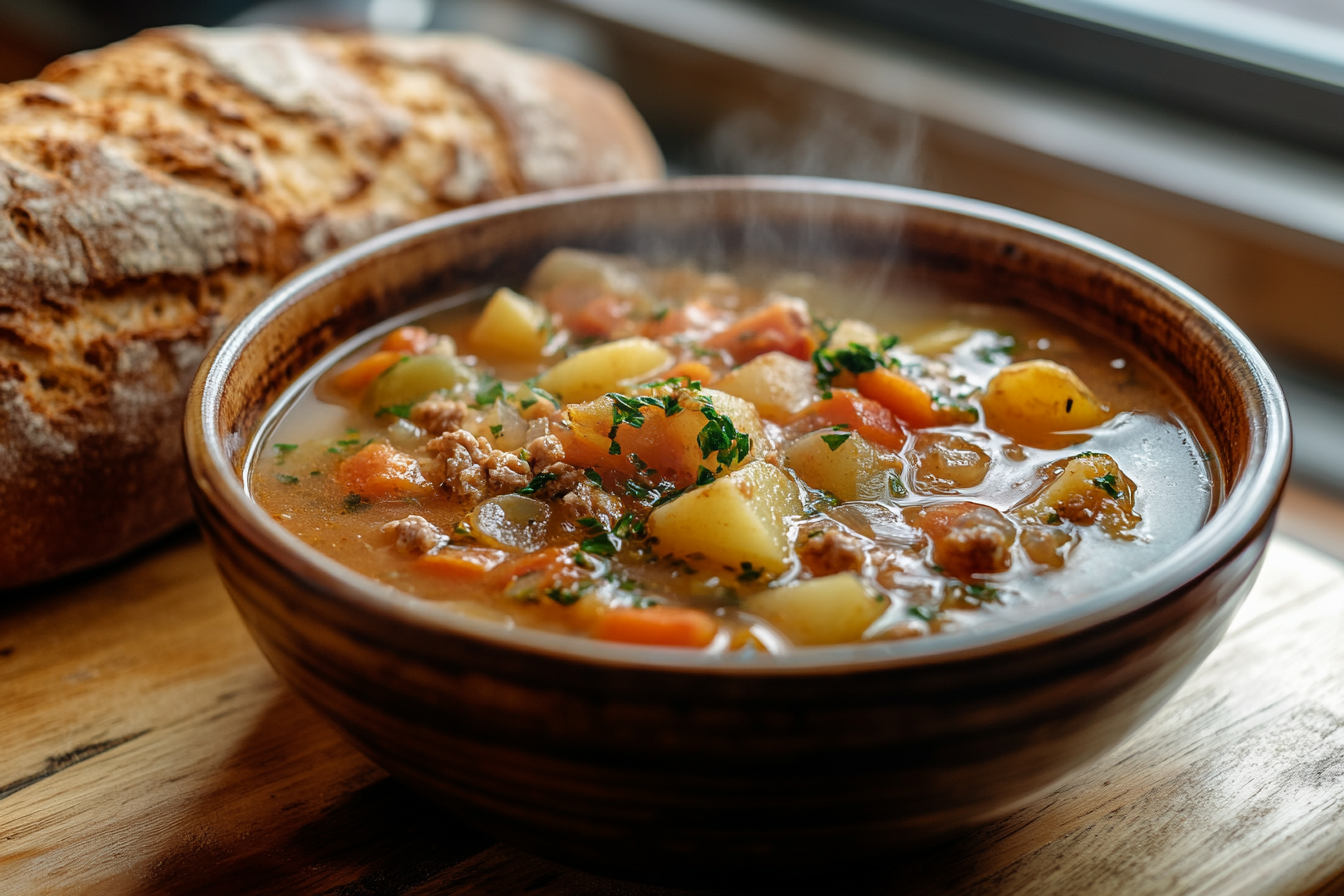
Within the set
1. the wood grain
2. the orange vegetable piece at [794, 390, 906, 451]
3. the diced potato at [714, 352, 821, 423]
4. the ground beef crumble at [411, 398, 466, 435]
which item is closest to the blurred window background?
the wood grain

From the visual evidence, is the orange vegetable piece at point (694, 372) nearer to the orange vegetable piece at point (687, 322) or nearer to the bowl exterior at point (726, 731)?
the orange vegetable piece at point (687, 322)

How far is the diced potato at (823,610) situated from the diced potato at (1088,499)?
16.3 inches

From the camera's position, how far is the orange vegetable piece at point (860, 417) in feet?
6.90

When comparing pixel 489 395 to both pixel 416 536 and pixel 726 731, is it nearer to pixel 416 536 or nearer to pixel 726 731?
pixel 416 536

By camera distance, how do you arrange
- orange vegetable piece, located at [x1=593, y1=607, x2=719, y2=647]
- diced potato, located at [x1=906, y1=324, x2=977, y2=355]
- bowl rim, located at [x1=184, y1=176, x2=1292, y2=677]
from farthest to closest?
1. diced potato, located at [x1=906, y1=324, x2=977, y2=355]
2. orange vegetable piece, located at [x1=593, y1=607, x2=719, y2=647]
3. bowl rim, located at [x1=184, y1=176, x2=1292, y2=677]

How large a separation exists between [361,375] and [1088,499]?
142 cm

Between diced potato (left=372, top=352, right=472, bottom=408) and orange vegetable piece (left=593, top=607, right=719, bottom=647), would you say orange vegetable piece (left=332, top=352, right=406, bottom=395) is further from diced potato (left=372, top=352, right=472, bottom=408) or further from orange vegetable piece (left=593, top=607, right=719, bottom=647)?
orange vegetable piece (left=593, top=607, right=719, bottom=647)

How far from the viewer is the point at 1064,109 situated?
427 centimetres

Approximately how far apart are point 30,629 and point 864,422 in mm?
1715

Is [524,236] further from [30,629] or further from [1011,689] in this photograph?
[1011,689]

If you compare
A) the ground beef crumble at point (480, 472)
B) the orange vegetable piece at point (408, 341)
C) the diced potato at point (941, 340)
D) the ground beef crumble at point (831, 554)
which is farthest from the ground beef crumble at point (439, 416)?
the diced potato at point (941, 340)

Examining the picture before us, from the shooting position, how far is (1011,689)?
127 centimetres

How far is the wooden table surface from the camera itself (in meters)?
1.67

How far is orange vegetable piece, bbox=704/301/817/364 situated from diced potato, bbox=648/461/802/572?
0.65m
